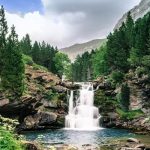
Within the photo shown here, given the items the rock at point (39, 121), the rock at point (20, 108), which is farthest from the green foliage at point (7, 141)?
the rock at point (39, 121)

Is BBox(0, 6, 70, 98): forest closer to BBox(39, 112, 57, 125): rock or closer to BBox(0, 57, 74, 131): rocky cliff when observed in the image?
BBox(0, 57, 74, 131): rocky cliff

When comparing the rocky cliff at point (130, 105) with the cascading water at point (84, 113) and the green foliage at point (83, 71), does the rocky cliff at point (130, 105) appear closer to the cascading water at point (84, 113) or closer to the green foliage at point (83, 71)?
the cascading water at point (84, 113)

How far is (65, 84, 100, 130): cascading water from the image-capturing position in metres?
88.2

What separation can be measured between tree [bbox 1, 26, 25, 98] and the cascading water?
58.2 ft

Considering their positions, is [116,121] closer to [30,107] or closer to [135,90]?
[135,90]

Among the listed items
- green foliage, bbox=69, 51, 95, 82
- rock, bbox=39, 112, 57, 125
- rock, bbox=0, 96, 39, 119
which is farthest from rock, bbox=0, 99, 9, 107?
green foliage, bbox=69, 51, 95, 82

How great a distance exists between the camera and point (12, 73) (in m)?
75.9

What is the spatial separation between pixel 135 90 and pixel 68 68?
294 ft

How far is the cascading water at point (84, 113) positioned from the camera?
3474 inches

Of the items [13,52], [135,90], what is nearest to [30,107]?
[13,52]

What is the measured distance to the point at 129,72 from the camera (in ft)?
325

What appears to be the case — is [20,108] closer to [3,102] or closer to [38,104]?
[3,102]

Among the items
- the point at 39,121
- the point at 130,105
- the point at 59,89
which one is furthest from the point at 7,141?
the point at 59,89

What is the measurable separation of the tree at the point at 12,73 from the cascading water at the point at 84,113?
17746 mm
